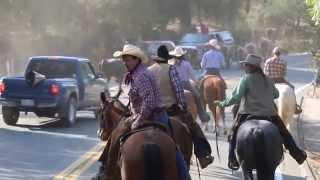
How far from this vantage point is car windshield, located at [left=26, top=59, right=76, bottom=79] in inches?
853

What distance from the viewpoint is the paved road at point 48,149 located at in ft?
44.0

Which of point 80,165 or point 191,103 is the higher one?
point 191,103

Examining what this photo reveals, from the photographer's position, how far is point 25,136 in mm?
18219

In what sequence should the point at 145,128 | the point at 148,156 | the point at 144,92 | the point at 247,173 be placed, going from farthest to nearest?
1. the point at 247,173
2. the point at 144,92
3. the point at 145,128
4. the point at 148,156

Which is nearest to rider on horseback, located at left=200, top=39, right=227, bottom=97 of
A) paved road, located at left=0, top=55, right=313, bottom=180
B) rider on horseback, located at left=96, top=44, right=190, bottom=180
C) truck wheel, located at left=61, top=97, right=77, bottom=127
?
paved road, located at left=0, top=55, right=313, bottom=180

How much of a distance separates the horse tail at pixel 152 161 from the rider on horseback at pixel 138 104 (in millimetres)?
388

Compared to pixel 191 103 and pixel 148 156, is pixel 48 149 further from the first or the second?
pixel 148 156

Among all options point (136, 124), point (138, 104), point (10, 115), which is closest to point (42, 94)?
point (10, 115)

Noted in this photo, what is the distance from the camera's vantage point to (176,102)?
10.6 meters

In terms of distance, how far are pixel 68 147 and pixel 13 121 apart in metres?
4.87

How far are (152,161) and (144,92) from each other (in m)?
0.93

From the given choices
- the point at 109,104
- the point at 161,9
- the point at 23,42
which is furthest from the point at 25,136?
the point at 161,9

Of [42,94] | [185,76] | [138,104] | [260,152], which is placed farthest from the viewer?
[42,94]

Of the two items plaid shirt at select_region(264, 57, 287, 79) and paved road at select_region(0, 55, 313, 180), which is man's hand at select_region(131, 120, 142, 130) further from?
plaid shirt at select_region(264, 57, 287, 79)
